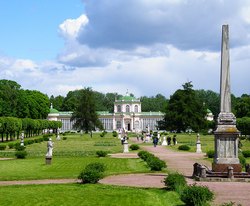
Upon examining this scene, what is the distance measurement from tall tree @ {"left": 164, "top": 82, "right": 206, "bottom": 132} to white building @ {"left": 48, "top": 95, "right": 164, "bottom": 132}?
44.0 meters

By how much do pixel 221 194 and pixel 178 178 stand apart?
4.92ft

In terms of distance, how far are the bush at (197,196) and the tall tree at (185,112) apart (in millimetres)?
86474

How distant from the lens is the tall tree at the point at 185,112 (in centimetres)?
9969

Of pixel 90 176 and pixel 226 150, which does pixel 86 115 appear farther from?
pixel 90 176

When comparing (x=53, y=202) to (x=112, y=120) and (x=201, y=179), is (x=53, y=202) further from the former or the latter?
(x=112, y=120)

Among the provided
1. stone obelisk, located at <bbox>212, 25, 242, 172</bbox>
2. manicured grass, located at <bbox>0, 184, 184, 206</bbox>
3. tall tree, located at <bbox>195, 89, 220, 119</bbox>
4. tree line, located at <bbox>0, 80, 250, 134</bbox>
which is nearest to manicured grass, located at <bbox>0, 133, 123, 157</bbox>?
stone obelisk, located at <bbox>212, 25, 242, 172</bbox>

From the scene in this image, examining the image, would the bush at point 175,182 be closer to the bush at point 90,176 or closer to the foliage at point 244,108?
the bush at point 90,176

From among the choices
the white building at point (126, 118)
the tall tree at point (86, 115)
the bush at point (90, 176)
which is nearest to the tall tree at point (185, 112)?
the tall tree at point (86, 115)

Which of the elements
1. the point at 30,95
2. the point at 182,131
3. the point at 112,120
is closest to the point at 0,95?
the point at 30,95

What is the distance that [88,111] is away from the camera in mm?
98938

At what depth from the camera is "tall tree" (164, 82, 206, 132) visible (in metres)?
99.7

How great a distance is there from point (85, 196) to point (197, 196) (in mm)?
4425

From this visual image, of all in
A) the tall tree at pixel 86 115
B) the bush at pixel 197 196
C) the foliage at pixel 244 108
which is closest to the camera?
the bush at pixel 197 196

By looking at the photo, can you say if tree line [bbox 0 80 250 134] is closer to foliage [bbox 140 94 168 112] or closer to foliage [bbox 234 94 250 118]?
foliage [bbox 234 94 250 118]
